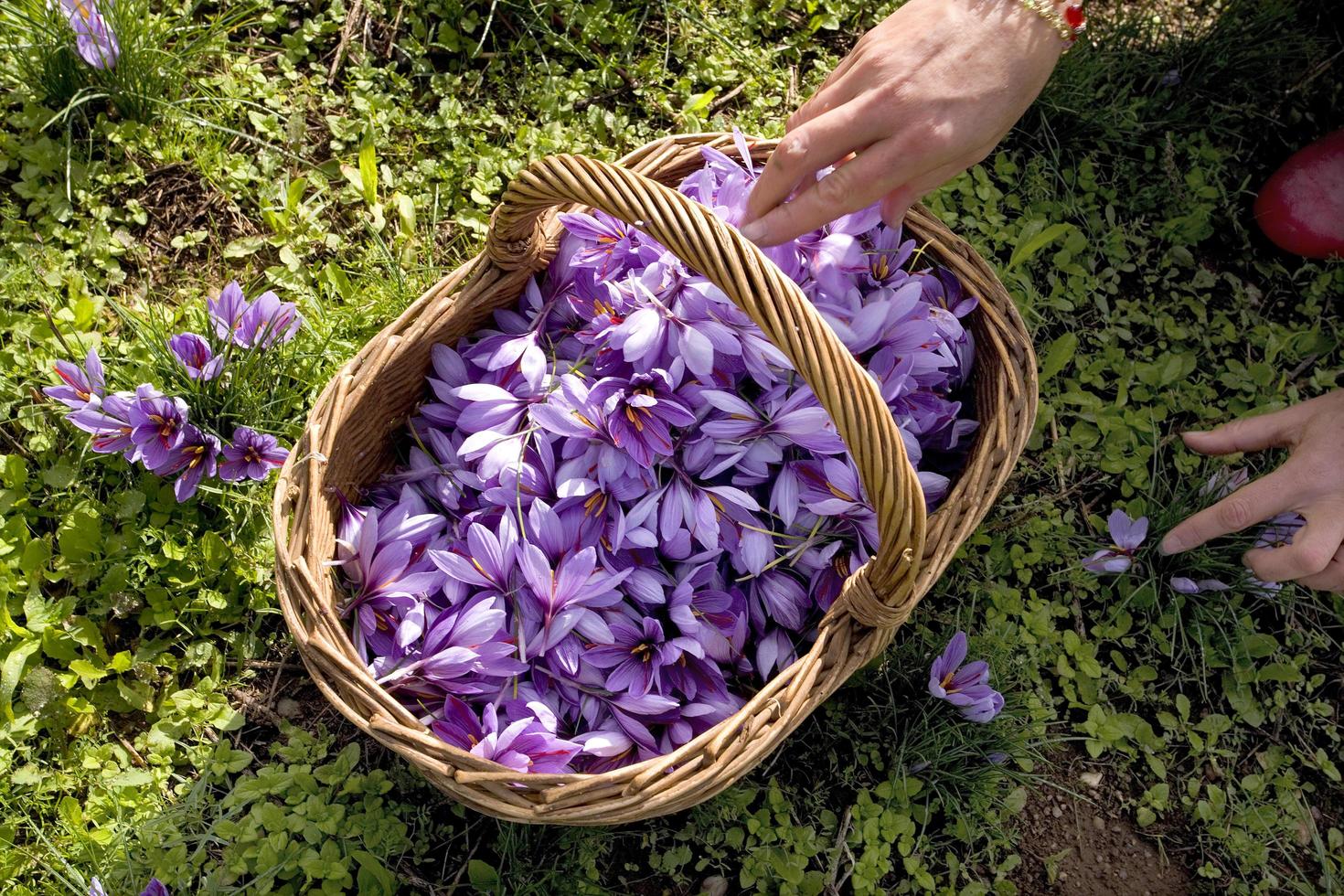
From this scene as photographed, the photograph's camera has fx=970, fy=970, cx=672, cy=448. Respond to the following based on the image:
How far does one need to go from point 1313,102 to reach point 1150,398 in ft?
2.80

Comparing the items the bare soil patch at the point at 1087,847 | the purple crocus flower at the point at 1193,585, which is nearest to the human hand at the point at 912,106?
the purple crocus flower at the point at 1193,585

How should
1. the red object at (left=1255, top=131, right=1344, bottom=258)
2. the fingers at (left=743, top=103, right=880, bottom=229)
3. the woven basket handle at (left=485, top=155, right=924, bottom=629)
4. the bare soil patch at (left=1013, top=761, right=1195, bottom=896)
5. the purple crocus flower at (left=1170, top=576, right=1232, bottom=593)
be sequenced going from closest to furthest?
the woven basket handle at (left=485, top=155, right=924, bottom=629)
the fingers at (left=743, top=103, right=880, bottom=229)
the bare soil patch at (left=1013, top=761, right=1195, bottom=896)
the purple crocus flower at (left=1170, top=576, right=1232, bottom=593)
the red object at (left=1255, top=131, right=1344, bottom=258)

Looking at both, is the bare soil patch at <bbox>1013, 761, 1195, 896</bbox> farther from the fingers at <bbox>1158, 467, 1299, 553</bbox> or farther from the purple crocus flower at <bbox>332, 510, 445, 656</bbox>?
the purple crocus flower at <bbox>332, 510, 445, 656</bbox>

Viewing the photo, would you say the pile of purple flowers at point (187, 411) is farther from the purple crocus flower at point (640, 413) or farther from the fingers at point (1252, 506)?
the fingers at point (1252, 506)

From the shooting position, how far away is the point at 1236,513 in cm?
150

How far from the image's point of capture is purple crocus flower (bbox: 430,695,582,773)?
1.19 metres

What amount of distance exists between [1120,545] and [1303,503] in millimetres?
324

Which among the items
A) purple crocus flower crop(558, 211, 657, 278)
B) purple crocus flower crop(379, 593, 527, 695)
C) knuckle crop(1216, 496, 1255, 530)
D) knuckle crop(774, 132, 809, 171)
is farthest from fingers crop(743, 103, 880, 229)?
knuckle crop(1216, 496, 1255, 530)

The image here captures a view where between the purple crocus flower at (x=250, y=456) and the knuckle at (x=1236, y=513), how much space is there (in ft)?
4.86

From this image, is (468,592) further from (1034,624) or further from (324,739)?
(1034,624)

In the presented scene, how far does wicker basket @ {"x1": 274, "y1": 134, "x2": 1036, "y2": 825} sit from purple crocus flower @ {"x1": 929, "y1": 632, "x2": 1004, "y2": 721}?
12.5 inches

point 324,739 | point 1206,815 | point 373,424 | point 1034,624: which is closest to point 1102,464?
point 1034,624

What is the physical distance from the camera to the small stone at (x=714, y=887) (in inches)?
59.6

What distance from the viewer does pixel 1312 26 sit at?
2.14 metres
